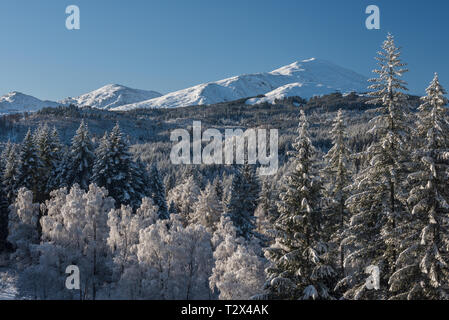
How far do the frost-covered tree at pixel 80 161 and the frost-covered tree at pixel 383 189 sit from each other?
32.3m

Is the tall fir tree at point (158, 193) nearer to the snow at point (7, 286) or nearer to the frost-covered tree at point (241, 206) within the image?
the frost-covered tree at point (241, 206)

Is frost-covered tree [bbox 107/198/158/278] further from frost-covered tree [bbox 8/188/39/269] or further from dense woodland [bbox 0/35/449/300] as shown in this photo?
frost-covered tree [bbox 8/188/39/269]

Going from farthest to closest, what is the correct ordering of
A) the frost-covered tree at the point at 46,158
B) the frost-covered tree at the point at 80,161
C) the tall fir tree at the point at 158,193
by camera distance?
the tall fir tree at the point at 158,193 < the frost-covered tree at the point at 46,158 < the frost-covered tree at the point at 80,161

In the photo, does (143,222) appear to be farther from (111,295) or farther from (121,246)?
(111,295)

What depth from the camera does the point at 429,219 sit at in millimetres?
15328

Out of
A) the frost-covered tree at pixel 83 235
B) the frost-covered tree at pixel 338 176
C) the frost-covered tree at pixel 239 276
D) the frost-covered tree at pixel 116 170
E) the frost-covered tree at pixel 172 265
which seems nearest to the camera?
the frost-covered tree at pixel 239 276

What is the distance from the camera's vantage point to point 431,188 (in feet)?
50.0

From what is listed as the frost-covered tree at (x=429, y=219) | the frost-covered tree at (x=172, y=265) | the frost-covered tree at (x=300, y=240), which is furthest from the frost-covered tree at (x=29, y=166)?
the frost-covered tree at (x=429, y=219)

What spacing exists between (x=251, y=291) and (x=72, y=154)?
2976cm

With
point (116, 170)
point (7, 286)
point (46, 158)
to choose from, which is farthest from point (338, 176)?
point (46, 158)

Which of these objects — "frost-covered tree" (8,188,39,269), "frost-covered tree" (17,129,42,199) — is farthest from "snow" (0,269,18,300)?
"frost-covered tree" (17,129,42,199)

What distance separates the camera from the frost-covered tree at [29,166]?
39.5 m

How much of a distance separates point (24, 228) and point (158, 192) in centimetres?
1730

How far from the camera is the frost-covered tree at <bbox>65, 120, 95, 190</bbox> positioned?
41.0 m
